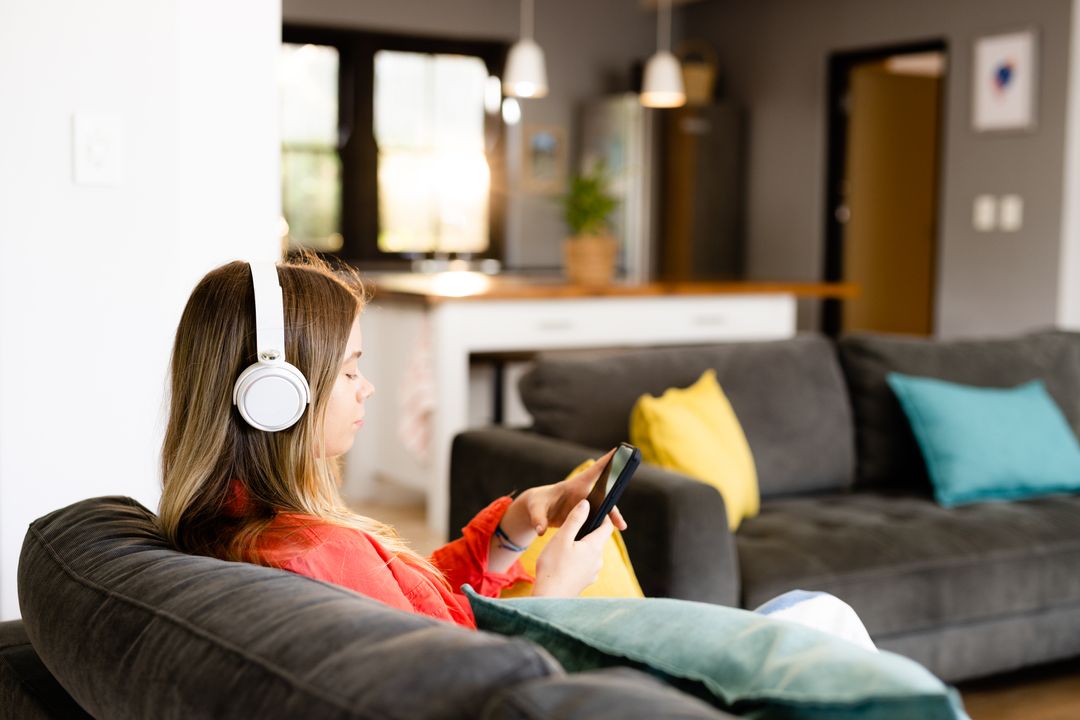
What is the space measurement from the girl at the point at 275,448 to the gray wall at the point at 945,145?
205 inches

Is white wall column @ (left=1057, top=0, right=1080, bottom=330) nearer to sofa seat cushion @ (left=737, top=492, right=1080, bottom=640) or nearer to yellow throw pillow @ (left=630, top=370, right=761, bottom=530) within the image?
sofa seat cushion @ (left=737, top=492, right=1080, bottom=640)

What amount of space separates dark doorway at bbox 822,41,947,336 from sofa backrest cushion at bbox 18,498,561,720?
6.53 m

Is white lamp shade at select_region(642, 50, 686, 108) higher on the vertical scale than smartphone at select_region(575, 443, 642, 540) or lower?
higher

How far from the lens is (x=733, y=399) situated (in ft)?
10.5

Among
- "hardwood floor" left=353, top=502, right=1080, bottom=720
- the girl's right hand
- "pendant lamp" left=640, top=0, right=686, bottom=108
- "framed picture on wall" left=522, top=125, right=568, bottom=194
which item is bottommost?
"hardwood floor" left=353, top=502, right=1080, bottom=720

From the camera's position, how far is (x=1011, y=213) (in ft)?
19.9

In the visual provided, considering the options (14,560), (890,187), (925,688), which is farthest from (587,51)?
(925,688)

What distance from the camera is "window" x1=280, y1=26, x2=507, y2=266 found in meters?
7.14

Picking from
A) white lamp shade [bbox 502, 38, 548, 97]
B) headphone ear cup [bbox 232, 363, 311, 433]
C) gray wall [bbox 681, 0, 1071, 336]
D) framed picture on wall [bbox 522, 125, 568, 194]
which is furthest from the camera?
framed picture on wall [bbox 522, 125, 568, 194]

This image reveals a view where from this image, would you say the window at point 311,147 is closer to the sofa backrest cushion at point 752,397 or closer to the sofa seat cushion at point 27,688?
the sofa backrest cushion at point 752,397

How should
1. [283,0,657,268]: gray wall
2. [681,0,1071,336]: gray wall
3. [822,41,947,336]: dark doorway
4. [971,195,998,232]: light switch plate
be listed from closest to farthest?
[681,0,1071,336]: gray wall → [971,195,998,232]: light switch plate → [822,41,947,336]: dark doorway → [283,0,657,268]: gray wall

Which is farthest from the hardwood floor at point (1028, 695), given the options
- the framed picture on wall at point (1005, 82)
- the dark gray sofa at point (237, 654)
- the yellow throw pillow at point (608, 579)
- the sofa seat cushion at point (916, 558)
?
the framed picture on wall at point (1005, 82)

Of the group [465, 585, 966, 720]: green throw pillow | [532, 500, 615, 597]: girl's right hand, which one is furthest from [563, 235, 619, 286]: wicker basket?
[465, 585, 966, 720]: green throw pillow

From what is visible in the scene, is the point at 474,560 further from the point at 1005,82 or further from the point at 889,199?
the point at 889,199
